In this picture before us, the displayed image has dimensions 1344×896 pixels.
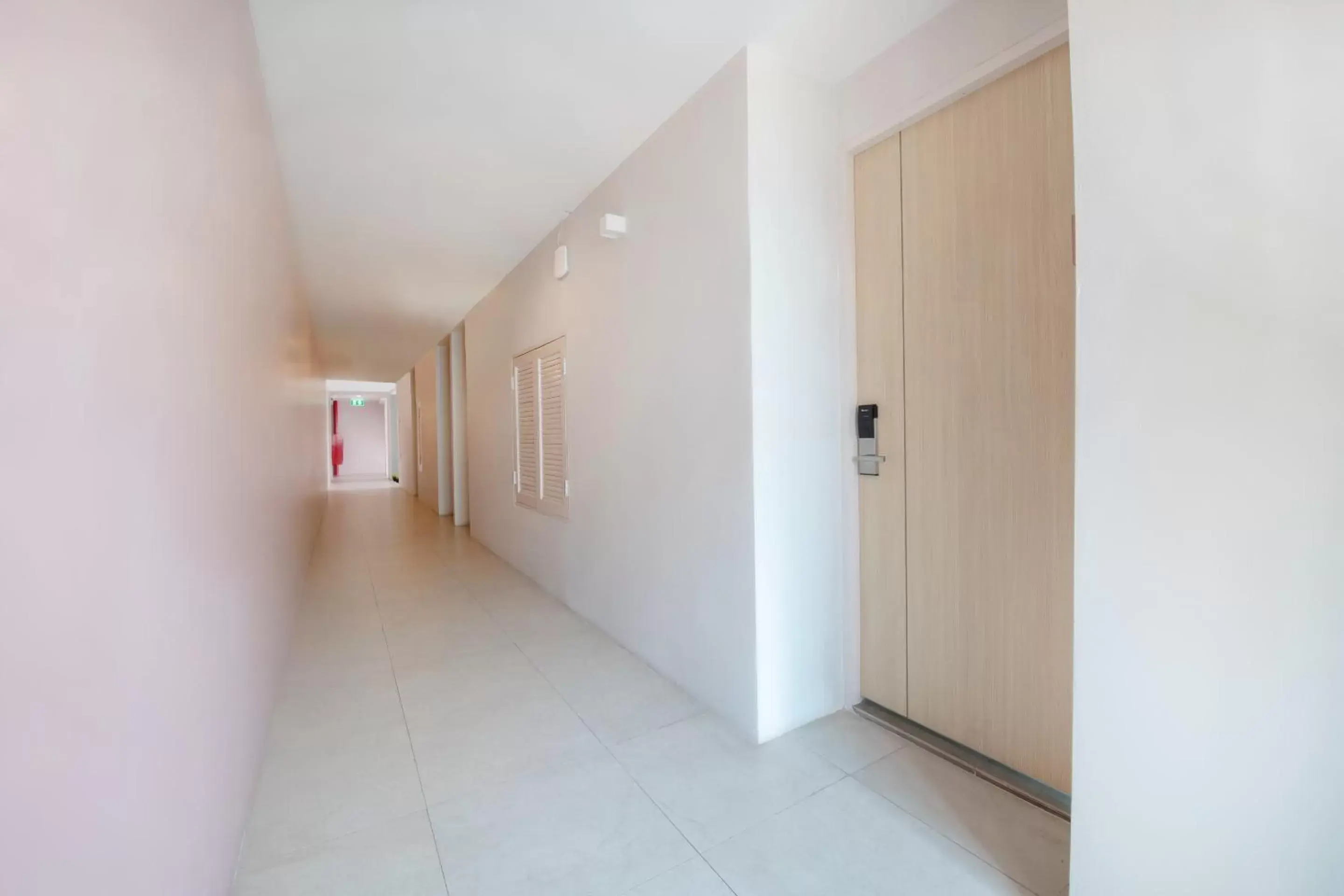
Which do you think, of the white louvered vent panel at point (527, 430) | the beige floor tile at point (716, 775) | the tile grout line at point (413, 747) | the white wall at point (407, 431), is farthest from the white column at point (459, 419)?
the beige floor tile at point (716, 775)

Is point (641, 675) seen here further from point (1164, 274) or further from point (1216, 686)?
point (1164, 274)

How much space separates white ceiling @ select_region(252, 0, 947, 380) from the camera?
1.94m

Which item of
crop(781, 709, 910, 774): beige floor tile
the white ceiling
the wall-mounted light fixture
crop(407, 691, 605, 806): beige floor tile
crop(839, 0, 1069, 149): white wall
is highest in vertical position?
the white ceiling

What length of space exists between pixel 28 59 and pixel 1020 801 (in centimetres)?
277

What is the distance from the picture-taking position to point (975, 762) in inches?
77.0

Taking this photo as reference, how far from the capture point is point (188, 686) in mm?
1137

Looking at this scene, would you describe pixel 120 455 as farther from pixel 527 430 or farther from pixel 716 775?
pixel 527 430

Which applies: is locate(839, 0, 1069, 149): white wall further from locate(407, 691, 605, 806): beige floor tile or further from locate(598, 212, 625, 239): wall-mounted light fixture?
locate(407, 691, 605, 806): beige floor tile

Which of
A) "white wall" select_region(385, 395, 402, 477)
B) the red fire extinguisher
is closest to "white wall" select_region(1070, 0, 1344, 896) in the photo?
"white wall" select_region(385, 395, 402, 477)

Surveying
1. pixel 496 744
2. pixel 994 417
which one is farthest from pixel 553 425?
pixel 994 417

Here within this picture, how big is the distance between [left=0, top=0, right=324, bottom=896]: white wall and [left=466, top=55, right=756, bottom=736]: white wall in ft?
5.48

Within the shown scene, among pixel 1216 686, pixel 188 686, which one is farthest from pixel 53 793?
pixel 1216 686

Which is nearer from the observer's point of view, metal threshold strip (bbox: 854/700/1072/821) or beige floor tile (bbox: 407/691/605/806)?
metal threshold strip (bbox: 854/700/1072/821)

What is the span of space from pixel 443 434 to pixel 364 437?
43.4ft
